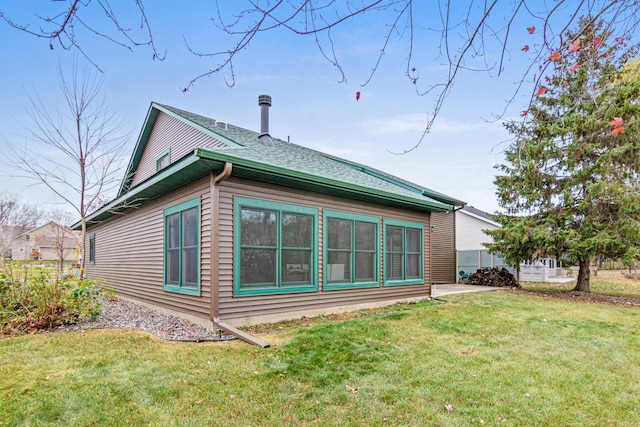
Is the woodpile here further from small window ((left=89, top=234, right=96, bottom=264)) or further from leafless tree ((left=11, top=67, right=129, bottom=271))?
small window ((left=89, top=234, right=96, bottom=264))

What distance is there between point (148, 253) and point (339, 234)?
4.39 metres

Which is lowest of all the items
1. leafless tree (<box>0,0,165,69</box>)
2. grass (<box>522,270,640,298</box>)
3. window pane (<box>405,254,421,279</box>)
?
grass (<box>522,270,640,298</box>)

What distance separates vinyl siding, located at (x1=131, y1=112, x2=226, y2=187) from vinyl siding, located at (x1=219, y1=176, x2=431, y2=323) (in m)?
2.44

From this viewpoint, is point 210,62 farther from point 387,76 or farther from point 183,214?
point 183,214

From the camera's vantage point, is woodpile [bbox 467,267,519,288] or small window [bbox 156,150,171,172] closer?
small window [bbox 156,150,171,172]

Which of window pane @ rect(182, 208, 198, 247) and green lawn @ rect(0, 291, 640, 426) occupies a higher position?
window pane @ rect(182, 208, 198, 247)

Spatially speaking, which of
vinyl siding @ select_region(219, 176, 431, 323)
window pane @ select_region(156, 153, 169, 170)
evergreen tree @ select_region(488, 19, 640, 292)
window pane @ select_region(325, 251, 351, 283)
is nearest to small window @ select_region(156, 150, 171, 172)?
window pane @ select_region(156, 153, 169, 170)

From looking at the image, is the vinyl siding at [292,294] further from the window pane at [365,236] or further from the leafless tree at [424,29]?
the leafless tree at [424,29]

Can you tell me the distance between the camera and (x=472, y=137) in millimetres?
4051

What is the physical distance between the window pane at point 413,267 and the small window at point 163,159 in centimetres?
734

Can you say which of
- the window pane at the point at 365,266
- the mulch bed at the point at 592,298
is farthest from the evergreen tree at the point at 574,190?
the window pane at the point at 365,266

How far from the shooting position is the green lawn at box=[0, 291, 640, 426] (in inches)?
120

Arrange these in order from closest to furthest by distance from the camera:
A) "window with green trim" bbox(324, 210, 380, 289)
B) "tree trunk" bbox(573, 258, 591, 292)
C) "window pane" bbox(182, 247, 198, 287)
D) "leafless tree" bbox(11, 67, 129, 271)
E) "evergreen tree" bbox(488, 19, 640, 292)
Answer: "window pane" bbox(182, 247, 198, 287) < "window with green trim" bbox(324, 210, 380, 289) < "leafless tree" bbox(11, 67, 129, 271) < "evergreen tree" bbox(488, 19, 640, 292) < "tree trunk" bbox(573, 258, 591, 292)

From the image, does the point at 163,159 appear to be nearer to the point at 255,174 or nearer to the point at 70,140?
the point at 70,140
